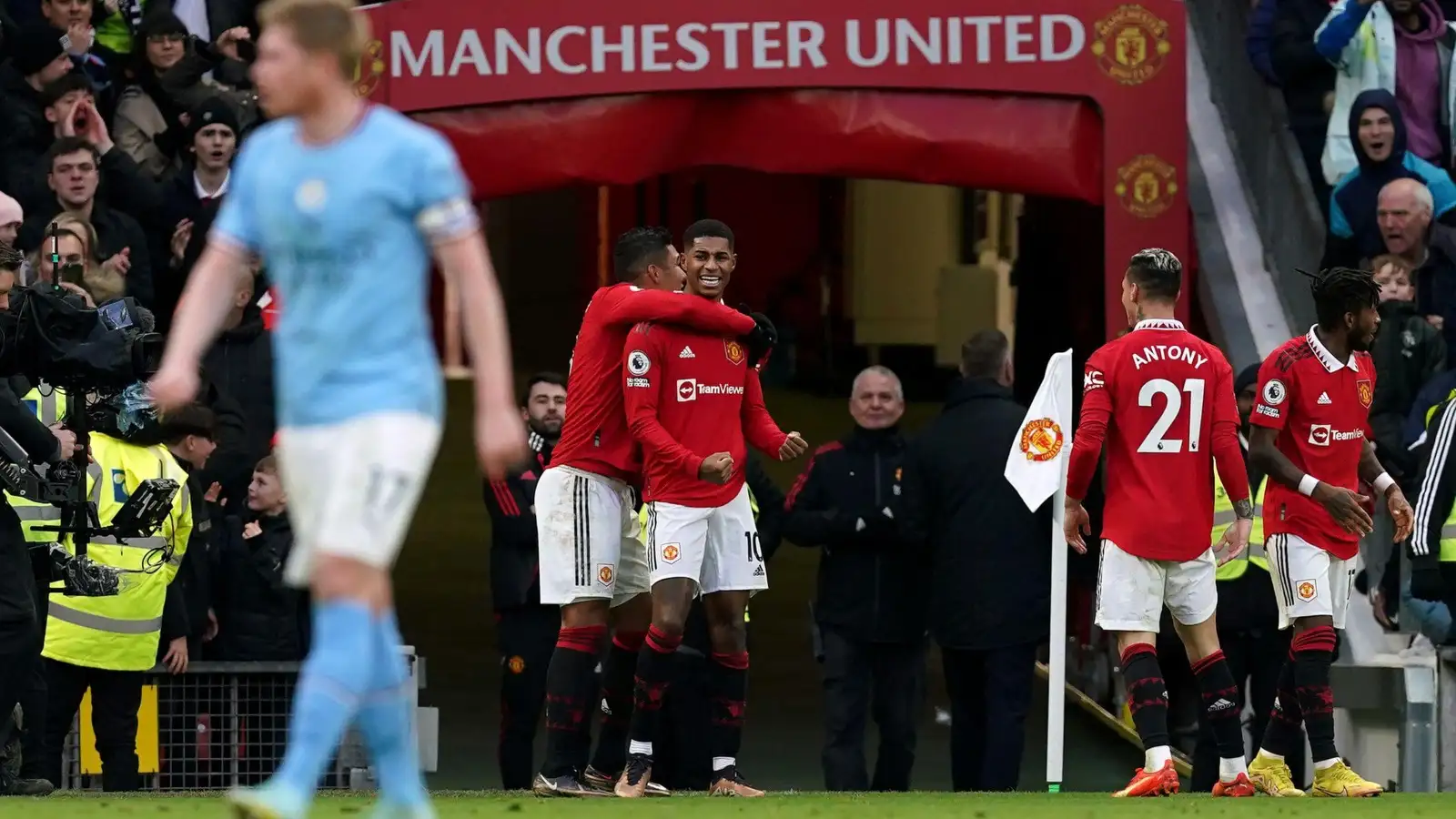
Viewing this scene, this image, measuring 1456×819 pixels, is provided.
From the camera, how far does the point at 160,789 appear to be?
10523 millimetres

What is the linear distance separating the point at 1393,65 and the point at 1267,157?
3.85ft

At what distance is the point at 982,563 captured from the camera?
11500 mm

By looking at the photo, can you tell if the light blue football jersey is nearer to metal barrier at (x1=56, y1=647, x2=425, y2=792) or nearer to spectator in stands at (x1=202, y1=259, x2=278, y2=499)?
metal barrier at (x1=56, y1=647, x2=425, y2=792)

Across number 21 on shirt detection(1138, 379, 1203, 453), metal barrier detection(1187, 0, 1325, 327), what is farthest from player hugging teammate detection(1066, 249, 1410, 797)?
metal barrier detection(1187, 0, 1325, 327)

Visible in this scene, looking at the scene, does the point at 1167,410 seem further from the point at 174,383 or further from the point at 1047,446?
the point at 174,383

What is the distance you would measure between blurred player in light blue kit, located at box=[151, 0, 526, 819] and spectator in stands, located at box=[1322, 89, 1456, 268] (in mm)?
8058

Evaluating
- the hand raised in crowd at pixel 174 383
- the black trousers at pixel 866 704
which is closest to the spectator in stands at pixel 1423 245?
the black trousers at pixel 866 704

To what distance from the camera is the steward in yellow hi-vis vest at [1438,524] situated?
10.2 m

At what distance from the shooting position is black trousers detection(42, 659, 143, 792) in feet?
33.2

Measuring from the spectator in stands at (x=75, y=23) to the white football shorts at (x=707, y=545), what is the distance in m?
5.60

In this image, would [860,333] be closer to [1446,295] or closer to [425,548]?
[425,548]

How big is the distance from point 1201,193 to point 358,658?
32.4 ft

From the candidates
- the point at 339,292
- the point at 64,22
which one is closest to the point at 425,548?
the point at 64,22

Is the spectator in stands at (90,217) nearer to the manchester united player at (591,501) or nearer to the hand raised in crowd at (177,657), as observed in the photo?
the hand raised in crowd at (177,657)
